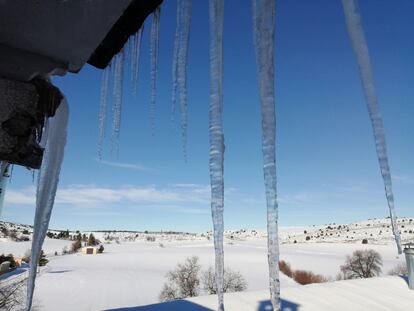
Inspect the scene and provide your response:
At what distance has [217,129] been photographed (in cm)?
192

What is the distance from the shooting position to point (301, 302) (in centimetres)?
760

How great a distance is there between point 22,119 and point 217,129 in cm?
104

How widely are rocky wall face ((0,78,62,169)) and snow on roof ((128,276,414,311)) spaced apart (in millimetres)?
5586

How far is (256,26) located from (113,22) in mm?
773

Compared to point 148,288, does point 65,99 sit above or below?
above

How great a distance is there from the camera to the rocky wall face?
1586 mm

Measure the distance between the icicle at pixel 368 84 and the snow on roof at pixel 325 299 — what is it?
18.9ft

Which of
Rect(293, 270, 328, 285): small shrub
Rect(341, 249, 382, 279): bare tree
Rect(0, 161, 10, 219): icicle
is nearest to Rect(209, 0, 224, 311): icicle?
Rect(0, 161, 10, 219): icicle

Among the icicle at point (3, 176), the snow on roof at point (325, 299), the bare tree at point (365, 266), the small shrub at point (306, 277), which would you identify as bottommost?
the small shrub at point (306, 277)

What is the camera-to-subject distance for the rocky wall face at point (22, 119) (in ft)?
5.20

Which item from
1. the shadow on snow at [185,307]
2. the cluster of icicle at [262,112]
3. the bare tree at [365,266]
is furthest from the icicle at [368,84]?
the bare tree at [365,266]

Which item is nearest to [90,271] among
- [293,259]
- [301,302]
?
[293,259]

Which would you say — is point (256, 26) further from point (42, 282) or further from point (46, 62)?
point (42, 282)

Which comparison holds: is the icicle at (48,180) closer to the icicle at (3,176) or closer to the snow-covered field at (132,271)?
the icicle at (3,176)
